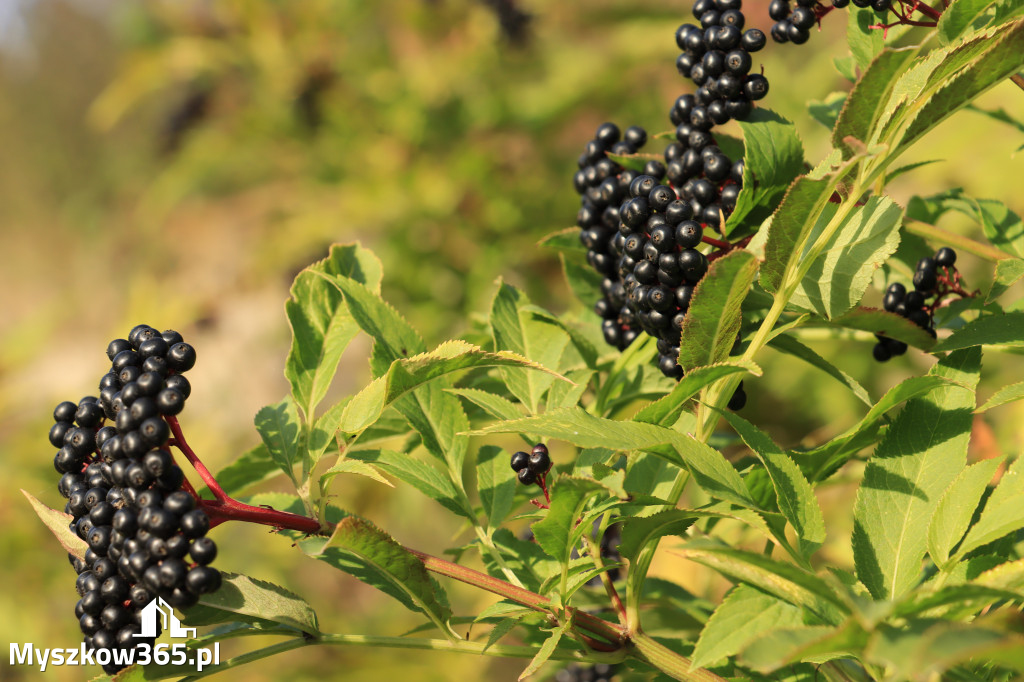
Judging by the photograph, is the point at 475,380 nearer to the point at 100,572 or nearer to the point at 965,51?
the point at 100,572

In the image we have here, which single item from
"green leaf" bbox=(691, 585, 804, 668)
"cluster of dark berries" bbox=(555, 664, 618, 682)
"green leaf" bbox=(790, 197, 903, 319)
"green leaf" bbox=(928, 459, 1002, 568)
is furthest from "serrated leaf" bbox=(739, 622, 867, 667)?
"cluster of dark berries" bbox=(555, 664, 618, 682)

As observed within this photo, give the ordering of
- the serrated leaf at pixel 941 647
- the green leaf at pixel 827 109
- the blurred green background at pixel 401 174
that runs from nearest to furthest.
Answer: the serrated leaf at pixel 941 647
the green leaf at pixel 827 109
the blurred green background at pixel 401 174

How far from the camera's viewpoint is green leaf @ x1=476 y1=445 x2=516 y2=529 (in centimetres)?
97

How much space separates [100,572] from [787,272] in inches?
29.6

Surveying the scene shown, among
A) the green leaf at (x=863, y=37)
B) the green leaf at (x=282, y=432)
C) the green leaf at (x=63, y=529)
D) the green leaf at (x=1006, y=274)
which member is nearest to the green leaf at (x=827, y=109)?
the green leaf at (x=863, y=37)

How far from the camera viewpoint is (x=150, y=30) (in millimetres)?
5660

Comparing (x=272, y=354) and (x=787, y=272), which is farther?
(x=272, y=354)

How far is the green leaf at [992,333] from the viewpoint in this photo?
0.80 metres

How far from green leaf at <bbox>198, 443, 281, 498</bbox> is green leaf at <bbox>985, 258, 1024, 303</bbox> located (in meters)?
0.95

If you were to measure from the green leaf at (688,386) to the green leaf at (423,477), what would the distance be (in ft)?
0.94

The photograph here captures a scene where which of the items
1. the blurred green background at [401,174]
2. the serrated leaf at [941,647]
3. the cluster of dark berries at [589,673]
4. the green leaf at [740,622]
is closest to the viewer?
the serrated leaf at [941,647]

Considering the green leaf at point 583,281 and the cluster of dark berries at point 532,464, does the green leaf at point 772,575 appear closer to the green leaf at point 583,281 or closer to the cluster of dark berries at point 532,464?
the cluster of dark berries at point 532,464

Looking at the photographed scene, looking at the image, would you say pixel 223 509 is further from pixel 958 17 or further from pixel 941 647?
pixel 958 17

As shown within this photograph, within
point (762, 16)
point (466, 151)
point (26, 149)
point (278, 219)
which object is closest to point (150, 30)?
point (278, 219)
